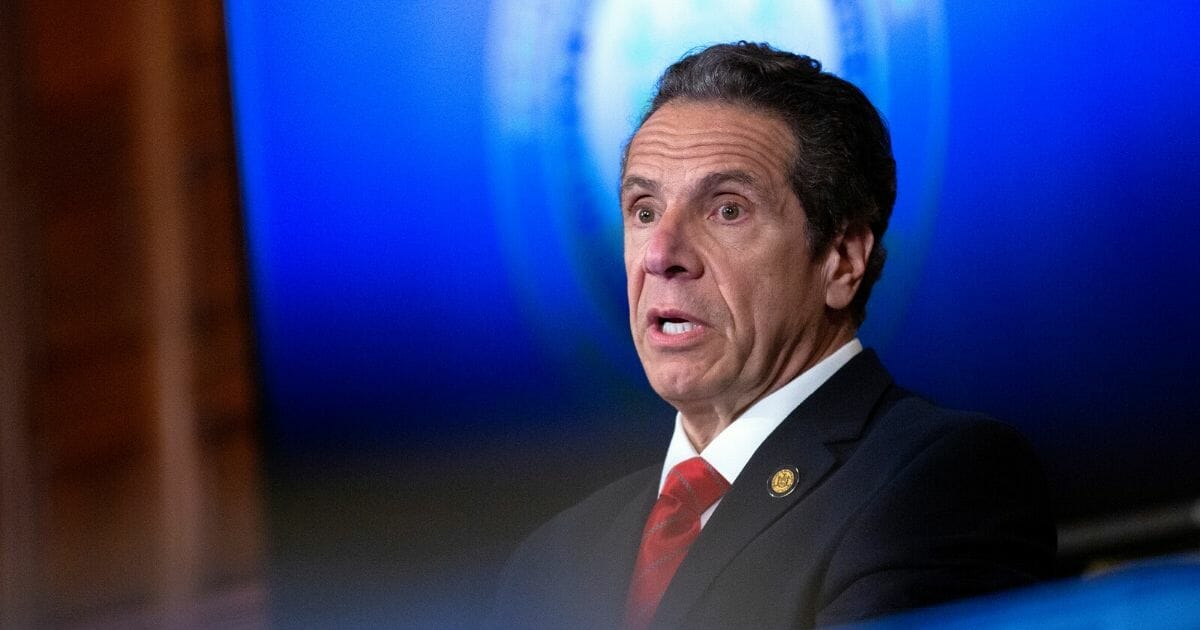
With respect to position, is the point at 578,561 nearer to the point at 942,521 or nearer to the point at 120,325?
the point at 942,521

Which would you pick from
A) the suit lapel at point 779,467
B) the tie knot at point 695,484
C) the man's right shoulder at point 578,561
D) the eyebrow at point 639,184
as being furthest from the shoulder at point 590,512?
the eyebrow at point 639,184

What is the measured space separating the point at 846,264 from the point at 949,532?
1.32 ft

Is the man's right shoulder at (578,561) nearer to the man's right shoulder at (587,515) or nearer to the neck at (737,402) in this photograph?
the man's right shoulder at (587,515)

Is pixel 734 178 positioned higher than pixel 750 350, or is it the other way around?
pixel 734 178

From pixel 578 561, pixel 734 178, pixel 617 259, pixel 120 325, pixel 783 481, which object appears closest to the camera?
pixel 783 481

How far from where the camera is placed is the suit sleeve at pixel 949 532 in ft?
4.63

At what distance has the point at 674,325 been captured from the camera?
1.73 m

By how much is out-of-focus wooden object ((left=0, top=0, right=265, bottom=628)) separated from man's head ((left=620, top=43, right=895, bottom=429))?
0.91 metres

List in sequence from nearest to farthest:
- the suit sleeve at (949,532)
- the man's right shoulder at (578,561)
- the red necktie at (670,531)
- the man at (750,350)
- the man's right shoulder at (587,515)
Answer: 1. the suit sleeve at (949,532)
2. the man at (750,350)
3. the red necktie at (670,531)
4. the man's right shoulder at (578,561)
5. the man's right shoulder at (587,515)

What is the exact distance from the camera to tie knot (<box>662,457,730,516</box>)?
5.44 ft

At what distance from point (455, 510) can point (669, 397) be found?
50 cm

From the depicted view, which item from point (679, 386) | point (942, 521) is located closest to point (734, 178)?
point (679, 386)

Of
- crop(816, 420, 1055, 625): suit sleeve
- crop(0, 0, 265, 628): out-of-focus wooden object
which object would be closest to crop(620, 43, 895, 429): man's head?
crop(816, 420, 1055, 625): suit sleeve

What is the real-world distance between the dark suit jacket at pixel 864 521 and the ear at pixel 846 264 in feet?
0.27
